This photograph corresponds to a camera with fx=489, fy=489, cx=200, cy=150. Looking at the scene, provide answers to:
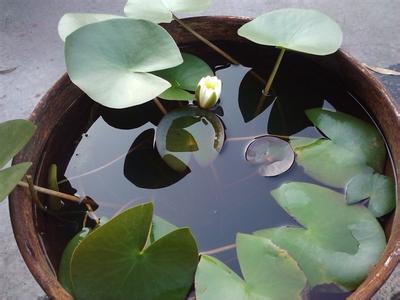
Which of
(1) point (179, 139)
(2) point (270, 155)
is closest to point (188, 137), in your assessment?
(1) point (179, 139)

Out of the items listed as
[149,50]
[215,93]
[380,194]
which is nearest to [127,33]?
[149,50]

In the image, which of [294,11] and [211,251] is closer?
[211,251]

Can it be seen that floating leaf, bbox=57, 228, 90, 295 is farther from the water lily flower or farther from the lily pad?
the water lily flower

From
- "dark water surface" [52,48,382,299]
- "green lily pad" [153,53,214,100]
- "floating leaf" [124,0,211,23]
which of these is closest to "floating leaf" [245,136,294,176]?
"dark water surface" [52,48,382,299]

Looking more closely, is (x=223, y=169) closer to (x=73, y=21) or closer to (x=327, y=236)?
(x=327, y=236)

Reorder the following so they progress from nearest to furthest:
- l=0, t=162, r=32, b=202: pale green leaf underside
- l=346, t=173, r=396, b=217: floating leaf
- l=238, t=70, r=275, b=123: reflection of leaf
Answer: l=0, t=162, r=32, b=202: pale green leaf underside
l=346, t=173, r=396, b=217: floating leaf
l=238, t=70, r=275, b=123: reflection of leaf

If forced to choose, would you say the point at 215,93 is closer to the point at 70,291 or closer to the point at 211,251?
the point at 211,251
